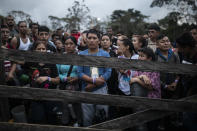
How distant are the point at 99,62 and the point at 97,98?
45 centimetres

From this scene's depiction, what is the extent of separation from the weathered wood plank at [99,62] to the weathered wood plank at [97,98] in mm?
379

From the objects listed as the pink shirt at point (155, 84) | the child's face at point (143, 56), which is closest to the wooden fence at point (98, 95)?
the pink shirt at point (155, 84)

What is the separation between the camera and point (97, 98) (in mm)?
2412

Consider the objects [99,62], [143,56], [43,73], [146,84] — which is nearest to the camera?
[99,62]

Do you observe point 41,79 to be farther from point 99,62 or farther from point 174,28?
point 174,28

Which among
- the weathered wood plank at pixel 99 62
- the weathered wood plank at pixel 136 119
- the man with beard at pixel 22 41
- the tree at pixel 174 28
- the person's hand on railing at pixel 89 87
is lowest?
the weathered wood plank at pixel 136 119

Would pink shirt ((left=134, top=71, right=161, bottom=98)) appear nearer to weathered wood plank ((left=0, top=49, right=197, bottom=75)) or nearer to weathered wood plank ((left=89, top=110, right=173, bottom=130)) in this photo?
weathered wood plank ((left=89, top=110, right=173, bottom=130))

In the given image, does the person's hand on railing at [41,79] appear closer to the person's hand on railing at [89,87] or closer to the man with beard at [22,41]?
the person's hand on railing at [89,87]

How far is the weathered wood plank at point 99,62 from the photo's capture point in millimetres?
2357

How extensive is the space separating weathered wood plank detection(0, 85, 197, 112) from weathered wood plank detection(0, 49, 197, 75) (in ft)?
1.24

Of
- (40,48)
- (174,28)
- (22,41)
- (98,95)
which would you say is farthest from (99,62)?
(174,28)

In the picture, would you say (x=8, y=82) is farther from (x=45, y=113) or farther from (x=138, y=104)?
(x=138, y=104)

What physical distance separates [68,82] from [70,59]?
1.17m

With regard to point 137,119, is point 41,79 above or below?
above
